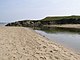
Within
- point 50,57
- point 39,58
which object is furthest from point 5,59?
point 50,57

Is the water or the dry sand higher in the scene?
the dry sand

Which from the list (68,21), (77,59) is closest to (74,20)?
(68,21)

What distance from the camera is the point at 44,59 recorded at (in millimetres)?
12312

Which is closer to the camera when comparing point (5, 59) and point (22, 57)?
point (5, 59)

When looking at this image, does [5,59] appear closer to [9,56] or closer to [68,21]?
[9,56]

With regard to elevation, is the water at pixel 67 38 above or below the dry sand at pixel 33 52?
below

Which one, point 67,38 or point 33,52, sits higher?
point 33,52

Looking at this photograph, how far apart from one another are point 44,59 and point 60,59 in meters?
1.15

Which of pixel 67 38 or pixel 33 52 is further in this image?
pixel 67 38

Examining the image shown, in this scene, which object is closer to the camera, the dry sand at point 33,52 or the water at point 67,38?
the dry sand at point 33,52

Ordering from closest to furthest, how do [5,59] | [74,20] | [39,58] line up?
[5,59] → [39,58] → [74,20]

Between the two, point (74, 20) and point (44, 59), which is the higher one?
point (44, 59)

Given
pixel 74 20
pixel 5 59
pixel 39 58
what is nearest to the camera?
pixel 5 59

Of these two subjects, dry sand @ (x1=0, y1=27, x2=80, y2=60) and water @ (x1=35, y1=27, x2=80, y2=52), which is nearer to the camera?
dry sand @ (x1=0, y1=27, x2=80, y2=60)
